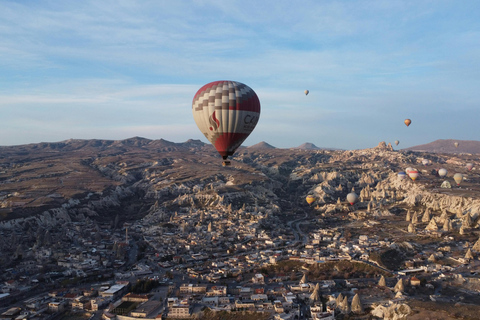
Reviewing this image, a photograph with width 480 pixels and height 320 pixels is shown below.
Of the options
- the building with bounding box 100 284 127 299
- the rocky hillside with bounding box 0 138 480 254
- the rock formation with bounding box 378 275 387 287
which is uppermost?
the rocky hillside with bounding box 0 138 480 254

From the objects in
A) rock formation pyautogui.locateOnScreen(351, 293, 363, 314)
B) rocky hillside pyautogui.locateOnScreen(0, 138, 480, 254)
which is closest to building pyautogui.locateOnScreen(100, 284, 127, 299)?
rock formation pyautogui.locateOnScreen(351, 293, 363, 314)

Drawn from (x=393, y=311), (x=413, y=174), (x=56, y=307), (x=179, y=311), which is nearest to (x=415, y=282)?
(x=393, y=311)

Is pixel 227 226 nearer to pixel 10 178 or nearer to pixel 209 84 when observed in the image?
pixel 209 84

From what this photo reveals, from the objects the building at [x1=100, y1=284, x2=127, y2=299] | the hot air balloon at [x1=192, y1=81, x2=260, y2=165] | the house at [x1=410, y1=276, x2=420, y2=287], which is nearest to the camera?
the hot air balloon at [x1=192, y1=81, x2=260, y2=165]

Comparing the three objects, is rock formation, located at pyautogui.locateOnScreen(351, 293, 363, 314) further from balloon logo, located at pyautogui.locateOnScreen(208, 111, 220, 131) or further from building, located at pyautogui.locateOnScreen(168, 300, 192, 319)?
balloon logo, located at pyautogui.locateOnScreen(208, 111, 220, 131)

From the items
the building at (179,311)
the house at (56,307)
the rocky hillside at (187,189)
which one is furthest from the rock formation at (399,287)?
the rocky hillside at (187,189)

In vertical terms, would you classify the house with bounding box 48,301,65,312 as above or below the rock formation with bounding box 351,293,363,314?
below

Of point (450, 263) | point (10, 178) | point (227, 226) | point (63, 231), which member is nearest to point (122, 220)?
point (63, 231)

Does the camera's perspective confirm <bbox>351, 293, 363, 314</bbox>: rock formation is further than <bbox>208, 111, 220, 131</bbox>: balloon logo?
No
